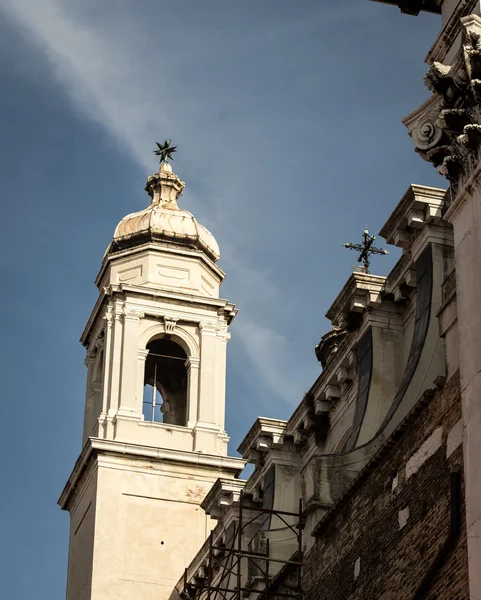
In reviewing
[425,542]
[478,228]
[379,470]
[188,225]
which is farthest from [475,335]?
[188,225]

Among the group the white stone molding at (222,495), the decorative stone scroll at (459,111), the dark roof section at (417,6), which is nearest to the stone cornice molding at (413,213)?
the dark roof section at (417,6)

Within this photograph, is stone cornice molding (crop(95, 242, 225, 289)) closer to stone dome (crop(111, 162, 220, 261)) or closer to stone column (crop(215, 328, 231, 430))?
stone dome (crop(111, 162, 220, 261))

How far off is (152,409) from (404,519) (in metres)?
25.0

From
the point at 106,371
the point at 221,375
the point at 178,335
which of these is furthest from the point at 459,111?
the point at 221,375

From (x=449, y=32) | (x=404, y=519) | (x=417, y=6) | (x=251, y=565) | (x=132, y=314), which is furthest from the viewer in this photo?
(x=132, y=314)

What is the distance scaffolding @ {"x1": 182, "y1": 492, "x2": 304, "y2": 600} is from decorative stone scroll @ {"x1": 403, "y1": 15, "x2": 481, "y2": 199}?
9684 millimetres

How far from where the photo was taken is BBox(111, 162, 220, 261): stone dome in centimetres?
4947

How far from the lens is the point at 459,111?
22.1 metres

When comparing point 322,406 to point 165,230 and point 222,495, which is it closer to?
point 222,495

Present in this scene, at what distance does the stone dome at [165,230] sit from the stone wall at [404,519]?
22.1 metres

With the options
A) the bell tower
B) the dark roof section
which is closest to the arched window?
the bell tower

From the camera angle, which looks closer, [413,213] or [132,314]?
[413,213]

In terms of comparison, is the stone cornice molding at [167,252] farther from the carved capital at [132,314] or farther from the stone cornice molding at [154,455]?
the stone cornice molding at [154,455]

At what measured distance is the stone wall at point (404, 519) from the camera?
2256 centimetres
